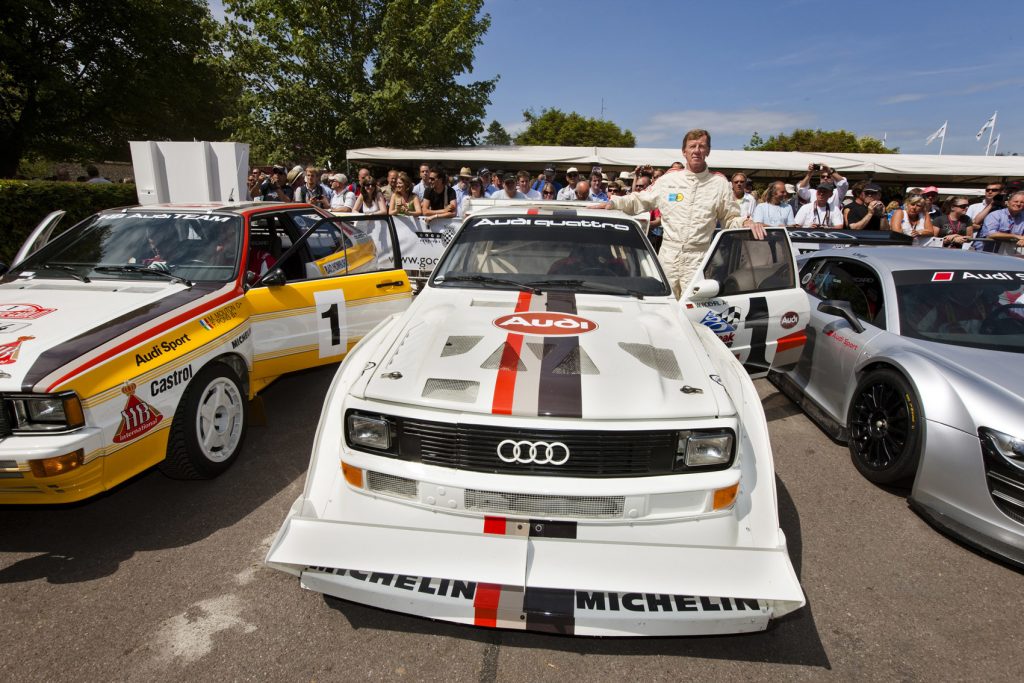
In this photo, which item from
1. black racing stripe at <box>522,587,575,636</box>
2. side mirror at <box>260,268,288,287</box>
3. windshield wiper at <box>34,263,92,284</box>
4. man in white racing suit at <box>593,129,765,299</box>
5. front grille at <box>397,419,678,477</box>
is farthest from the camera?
man in white racing suit at <box>593,129,765,299</box>

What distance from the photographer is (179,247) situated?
13.2ft

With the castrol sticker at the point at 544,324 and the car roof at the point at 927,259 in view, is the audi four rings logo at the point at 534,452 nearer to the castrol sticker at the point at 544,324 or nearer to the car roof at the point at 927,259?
the castrol sticker at the point at 544,324

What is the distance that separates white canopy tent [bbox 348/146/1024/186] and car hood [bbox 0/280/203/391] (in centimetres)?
1251

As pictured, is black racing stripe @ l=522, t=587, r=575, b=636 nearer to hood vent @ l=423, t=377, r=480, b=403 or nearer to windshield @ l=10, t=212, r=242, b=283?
hood vent @ l=423, t=377, r=480, b=403

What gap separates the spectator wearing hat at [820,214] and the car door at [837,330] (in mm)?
4000

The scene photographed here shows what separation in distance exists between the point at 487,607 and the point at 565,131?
2078 inches

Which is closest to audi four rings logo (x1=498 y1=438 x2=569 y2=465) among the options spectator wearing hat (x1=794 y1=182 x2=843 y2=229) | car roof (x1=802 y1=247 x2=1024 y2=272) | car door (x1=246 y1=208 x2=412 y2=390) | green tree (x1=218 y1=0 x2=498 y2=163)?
car door (x1=246 y1=208 x2=412 y2=390)

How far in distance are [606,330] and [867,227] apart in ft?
Answer: 24.9

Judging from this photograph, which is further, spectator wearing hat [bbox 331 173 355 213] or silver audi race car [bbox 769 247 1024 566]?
spectator wearing hat [bbox 331 173 355 213]

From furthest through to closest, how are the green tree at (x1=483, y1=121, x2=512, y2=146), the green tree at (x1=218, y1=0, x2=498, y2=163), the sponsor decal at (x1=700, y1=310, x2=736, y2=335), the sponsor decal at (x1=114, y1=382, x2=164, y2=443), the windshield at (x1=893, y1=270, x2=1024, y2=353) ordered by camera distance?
1. the green tree at (x1=483, y1=121, x2=512, y2=146)
2. the green tree at (x1=218, y1=0, x2=498, y2=163)
3. the sponsor decal at (x1=700, y1=310, x2=736, y2=335)
4. the windshield at (x1=893, y1=270, x2=1024, y2=353)
5. the sponsor decal at (x1=114, y1=382, x2=164, y2=443)

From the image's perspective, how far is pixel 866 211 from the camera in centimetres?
854

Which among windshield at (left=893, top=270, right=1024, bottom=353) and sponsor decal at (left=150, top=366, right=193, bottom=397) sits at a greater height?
windshield at (left=893, top=270, right=1024, bottom=353)

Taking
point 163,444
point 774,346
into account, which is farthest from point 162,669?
point 774,346

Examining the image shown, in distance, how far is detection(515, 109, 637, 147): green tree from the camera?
5047 cm
